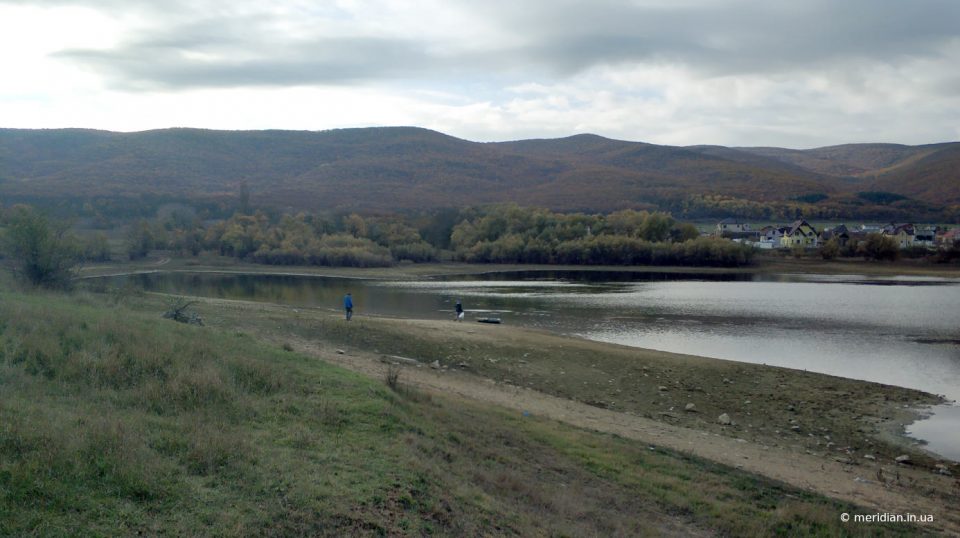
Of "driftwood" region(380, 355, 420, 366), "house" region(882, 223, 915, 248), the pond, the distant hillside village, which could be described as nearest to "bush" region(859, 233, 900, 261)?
the distant hillside village

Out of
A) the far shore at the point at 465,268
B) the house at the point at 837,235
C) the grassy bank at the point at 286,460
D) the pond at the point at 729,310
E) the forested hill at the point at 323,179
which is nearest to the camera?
the grassy bank at the point at 286,460

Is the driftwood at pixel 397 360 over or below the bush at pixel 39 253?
below

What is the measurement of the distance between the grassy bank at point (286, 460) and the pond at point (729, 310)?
8546 millimetres

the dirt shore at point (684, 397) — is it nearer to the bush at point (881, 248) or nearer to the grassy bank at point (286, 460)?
the grassy bank at point (286, 460)

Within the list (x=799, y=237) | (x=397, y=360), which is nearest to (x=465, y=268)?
(x=799, y=237)

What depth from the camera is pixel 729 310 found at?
139 feet

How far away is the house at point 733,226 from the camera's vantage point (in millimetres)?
128825

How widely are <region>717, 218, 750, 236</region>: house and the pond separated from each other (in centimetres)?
5392

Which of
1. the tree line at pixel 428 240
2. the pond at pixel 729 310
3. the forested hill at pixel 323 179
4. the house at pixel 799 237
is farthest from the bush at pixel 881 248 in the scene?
the forested hill at pixel 323 179

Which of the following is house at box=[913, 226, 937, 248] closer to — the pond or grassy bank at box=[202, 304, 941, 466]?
the pond

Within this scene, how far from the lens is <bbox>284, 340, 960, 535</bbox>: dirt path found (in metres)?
11.1

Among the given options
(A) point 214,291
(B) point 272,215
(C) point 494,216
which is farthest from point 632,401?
(B) point 272,215

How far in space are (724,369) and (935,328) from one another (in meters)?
19.5

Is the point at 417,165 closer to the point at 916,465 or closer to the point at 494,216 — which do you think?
the point at 494,216
